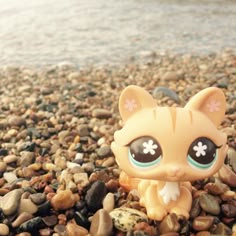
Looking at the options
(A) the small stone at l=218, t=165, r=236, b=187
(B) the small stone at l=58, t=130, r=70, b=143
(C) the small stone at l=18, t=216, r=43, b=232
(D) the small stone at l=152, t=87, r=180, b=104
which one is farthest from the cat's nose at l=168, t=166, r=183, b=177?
(D) the small stone at l=152, t=87, r=180, b=104

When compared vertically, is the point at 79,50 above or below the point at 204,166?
below

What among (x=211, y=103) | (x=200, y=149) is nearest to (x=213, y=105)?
(x=211, y=103)

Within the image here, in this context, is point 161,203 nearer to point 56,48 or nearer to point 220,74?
point 220,74

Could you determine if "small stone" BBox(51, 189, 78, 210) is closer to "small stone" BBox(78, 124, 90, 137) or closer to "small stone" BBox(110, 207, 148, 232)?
"small stone" BBox(110, 207, 148, 232)

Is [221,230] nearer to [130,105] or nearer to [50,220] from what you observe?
[130,105]

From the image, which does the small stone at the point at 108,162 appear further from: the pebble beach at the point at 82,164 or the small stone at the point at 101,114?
the small stone at the point at 101,114

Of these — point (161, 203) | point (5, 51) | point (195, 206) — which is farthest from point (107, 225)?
point (5, 51)
